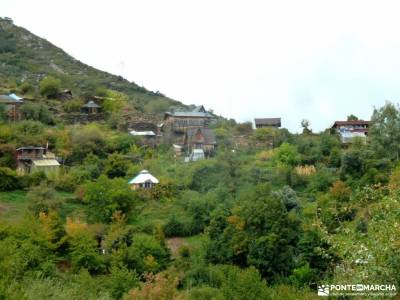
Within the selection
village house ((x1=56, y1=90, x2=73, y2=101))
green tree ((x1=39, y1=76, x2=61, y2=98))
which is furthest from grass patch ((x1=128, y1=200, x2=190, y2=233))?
village house ((x1=56, y1=90, x2=73, y2=101))

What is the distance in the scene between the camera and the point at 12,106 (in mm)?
39188

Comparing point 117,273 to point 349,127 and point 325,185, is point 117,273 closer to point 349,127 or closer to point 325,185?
point 325,185

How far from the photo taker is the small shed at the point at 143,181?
2959 cm

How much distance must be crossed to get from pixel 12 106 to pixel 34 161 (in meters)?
9.86

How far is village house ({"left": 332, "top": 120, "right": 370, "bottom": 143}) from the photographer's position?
39681 mm

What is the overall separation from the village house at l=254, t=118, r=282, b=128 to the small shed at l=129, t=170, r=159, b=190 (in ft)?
60.1

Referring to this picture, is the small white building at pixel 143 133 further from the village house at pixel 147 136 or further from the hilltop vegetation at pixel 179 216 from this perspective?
the hilltop vegetation at pixel 179 216

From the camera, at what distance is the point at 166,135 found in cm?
4038

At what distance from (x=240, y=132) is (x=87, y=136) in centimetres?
1348

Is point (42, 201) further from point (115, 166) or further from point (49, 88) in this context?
point (49, 88)

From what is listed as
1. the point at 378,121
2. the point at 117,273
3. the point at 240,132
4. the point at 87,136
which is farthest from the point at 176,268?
the point at 240,132

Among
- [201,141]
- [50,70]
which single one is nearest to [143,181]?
[201,141]

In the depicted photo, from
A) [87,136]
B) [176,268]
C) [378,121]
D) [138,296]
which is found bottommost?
[176,268]

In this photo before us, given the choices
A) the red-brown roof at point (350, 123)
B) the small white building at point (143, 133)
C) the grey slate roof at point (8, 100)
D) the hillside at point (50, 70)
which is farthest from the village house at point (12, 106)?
the red-brown roof at point (350, 123)
